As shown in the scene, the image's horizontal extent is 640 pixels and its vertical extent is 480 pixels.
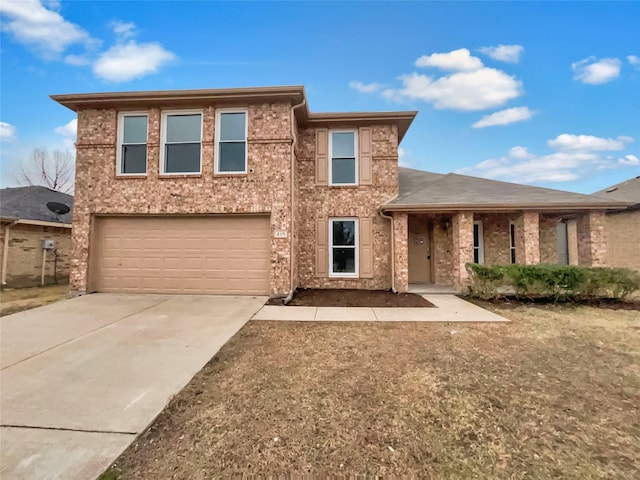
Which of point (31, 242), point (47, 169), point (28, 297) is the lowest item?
point (28, 297)

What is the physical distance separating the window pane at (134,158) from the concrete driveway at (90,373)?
13.2 ft

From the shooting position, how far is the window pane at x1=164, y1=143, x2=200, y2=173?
859 cm

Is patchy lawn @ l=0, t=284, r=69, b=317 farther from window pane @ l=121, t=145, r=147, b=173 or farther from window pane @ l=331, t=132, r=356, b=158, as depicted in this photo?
window pane @ l=331, t=132, r=356, b=158

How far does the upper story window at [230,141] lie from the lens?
8477 millimetres

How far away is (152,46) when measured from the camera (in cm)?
1038

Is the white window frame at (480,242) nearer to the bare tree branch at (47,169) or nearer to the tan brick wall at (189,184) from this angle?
the tan brick wall at (189,184)

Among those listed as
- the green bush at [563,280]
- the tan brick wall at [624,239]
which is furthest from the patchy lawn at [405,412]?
the tan brick wall at [624,239]

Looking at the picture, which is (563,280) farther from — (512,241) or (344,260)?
(344,260)

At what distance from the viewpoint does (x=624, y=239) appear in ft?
44.3

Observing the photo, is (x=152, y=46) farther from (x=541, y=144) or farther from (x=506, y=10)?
(x=541, y=144)

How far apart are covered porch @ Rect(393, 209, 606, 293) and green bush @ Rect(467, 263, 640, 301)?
113 centimetres

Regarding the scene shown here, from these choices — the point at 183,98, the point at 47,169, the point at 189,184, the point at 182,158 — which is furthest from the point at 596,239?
the point at 47,169

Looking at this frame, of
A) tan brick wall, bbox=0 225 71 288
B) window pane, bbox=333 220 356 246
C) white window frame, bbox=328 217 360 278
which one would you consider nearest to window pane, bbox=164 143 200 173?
white window frame, bbox=328 217 360 278

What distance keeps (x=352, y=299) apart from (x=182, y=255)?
5091 millimetres
